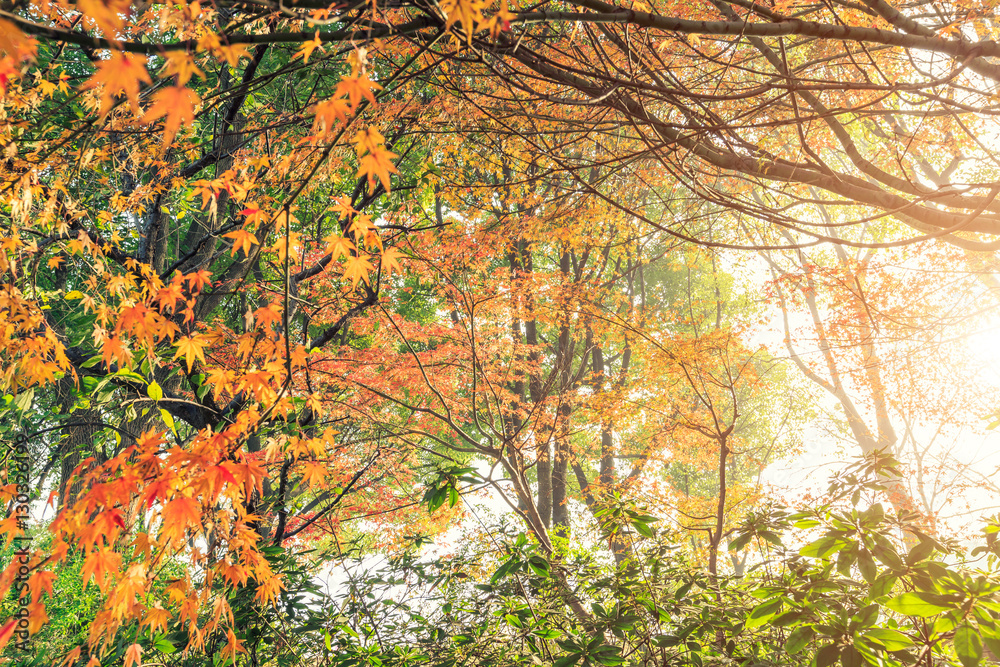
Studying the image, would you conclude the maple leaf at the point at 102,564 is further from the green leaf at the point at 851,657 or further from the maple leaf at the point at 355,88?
the green leaf at the point at 851,657

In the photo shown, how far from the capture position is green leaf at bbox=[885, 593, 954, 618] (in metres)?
1.30

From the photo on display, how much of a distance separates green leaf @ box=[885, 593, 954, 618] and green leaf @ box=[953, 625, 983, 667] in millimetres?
77

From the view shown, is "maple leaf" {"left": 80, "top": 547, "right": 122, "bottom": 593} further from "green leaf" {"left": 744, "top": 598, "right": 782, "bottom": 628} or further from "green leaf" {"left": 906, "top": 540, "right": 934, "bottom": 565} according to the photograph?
"green leaf" {"left": 906, "top": 540, "right": 934, "bottom": 565}

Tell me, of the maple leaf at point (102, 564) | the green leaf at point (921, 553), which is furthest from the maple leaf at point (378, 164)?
the green leaf at point (921, 553)

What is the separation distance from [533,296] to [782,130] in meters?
3.77

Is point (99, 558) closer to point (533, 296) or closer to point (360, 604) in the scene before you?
point (360, 604)

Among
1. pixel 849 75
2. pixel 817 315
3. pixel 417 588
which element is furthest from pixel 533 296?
pixel 817 315

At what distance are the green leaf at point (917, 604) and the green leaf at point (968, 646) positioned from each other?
3.0 inches

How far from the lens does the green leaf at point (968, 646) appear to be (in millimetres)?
1284

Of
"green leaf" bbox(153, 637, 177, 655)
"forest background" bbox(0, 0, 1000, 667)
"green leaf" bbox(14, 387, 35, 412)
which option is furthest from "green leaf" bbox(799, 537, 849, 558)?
"green leaf" bbox(14, 387, 35, 412)

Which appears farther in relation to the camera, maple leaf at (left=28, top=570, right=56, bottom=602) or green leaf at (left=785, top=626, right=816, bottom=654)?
maple leaf at (left=28, top=570, right=56, bottom=602)

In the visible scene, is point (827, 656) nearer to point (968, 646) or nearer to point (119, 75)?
point (968, 646)

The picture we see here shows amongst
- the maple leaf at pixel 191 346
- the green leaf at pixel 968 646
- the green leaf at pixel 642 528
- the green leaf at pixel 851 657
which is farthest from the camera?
the maple leaf at pixel 191 346

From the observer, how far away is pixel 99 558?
1766 millimetres
